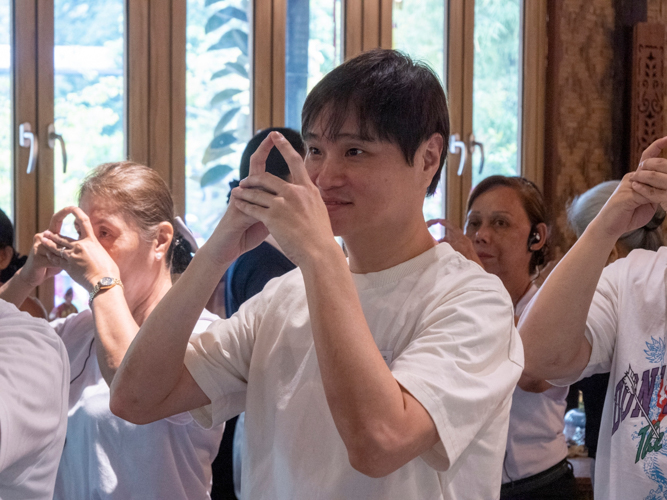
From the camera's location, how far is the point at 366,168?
1.02 m

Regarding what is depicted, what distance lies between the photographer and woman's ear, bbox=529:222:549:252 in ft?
6.85

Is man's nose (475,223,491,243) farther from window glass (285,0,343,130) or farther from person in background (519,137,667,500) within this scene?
window glass (285,0,343,130)

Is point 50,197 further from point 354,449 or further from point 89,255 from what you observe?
point 354,449

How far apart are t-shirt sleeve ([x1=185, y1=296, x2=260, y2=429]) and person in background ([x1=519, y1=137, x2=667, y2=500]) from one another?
1.77 feet

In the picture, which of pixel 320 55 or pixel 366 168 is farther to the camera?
pixel 320 55

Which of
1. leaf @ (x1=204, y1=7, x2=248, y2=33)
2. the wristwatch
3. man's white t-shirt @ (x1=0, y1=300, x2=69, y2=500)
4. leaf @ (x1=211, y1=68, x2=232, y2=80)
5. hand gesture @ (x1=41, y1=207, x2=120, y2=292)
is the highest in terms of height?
leaf @ (x1=204, y1=7, x2=248, y2=33)

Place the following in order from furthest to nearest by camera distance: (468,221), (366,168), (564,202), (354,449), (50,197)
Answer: (564,202) < (50,197) < (468,221) < (366,168) < (354,449)

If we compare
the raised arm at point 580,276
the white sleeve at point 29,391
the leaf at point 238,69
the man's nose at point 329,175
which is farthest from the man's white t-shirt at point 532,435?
the leaf at point 238,69

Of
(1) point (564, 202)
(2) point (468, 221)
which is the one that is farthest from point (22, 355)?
(1) point (564, 202)

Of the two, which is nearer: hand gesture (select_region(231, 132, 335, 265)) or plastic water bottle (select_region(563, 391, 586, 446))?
hand gesture (select_region(231, 132, 335, 265))

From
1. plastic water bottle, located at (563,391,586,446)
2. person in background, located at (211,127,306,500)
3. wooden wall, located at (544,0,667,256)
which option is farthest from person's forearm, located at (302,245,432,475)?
wooden wall, located at (544,0,667,256)

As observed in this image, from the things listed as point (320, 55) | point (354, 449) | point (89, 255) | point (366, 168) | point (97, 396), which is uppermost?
point (320, 55)

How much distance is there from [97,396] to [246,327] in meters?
0.56

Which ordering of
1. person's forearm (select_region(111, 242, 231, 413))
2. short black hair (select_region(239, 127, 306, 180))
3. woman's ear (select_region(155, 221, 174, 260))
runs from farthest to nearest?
short black hair (select_region(239, 127, 306, 180)) → woman's ear (select_region(155, 221, 174, 260)) → person's forearm (select_region(111, 242, 231, 413))
